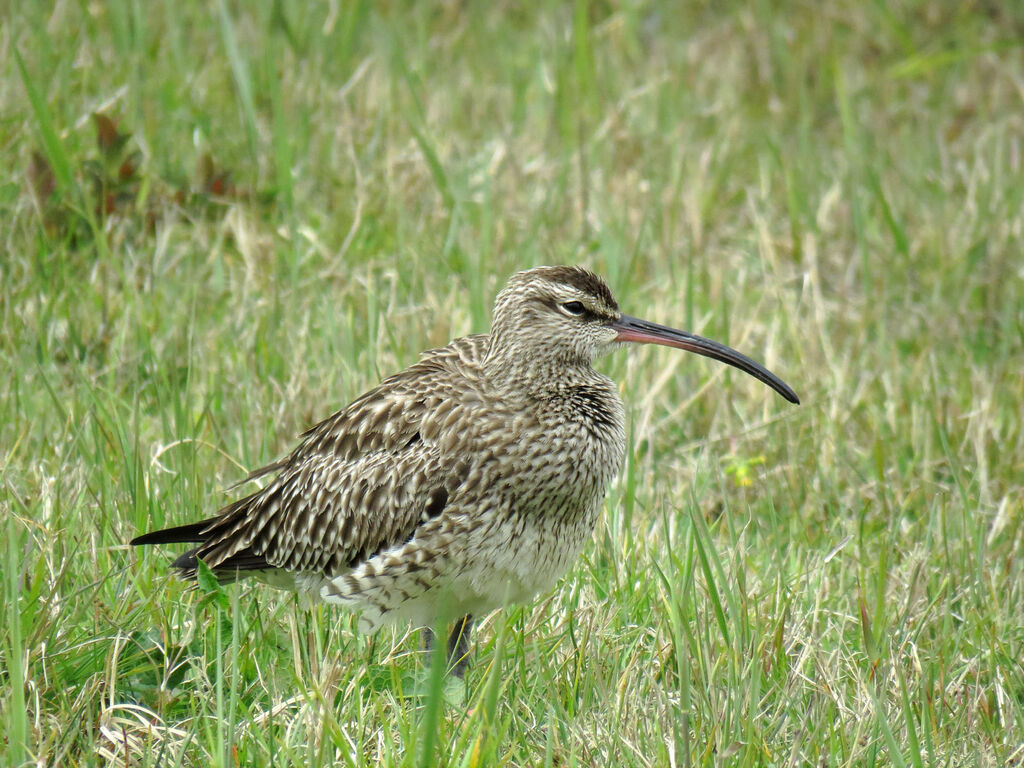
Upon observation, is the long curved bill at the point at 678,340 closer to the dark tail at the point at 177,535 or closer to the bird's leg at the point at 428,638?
the bird's leg at the point at 428,638

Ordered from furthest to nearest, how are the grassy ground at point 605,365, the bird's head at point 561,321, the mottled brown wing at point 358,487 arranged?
the bird's head at point 561,321 → the mottled brown wing at point 358,487 → the grassy ground at point 605,365

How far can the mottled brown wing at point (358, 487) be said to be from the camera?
4.47 m

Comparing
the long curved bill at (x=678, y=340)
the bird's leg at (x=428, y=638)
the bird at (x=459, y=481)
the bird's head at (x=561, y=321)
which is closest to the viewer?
the bird at (x=459, y=481)

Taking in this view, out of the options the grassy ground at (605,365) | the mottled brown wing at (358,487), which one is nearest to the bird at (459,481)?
the mottled brown wing at (358,487)

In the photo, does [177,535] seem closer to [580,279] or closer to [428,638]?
[428,638]

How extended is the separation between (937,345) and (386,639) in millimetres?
3762

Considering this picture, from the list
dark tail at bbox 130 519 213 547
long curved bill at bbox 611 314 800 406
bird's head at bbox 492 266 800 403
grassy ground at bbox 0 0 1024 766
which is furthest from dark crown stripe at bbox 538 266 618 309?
dark tail at bbox 130 519 213 547

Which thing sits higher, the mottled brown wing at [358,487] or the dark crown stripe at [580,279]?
the dark crown stripe at [580,279]

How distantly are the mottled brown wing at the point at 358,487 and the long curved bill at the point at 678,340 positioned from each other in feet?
1.82

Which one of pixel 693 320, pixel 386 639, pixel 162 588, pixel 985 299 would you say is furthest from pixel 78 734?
pixel 985 299

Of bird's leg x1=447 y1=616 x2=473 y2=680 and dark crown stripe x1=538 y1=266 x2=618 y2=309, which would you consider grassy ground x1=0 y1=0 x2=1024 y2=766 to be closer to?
bird's leg x1=447 y1=616 x2=473 y2=680

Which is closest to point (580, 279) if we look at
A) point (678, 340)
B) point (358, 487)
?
point (678, 340)

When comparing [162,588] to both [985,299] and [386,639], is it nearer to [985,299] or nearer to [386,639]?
[386,639]

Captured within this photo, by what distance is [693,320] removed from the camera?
6801 millimetres
